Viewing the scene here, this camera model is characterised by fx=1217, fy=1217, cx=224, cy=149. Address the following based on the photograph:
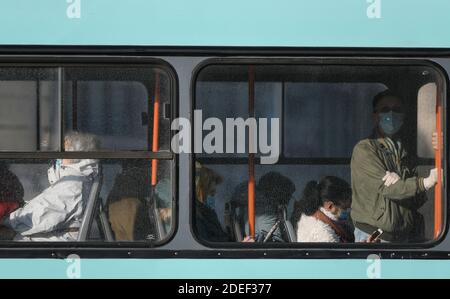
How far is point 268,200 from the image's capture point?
256 inches

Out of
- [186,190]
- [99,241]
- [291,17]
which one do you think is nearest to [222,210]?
[186,190]

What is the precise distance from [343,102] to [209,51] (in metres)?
0.77

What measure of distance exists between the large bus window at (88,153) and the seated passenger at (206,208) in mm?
145

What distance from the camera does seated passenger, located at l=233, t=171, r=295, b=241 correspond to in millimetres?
6488

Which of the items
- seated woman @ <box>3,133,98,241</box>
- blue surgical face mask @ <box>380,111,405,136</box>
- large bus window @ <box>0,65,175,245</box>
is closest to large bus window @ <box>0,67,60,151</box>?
large bus window @ <box>0,65,175,245</box>

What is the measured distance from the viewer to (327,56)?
6438 millimetres

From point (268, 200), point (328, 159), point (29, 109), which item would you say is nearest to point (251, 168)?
point (268, 200)

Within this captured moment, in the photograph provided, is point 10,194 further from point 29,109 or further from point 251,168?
point 251,168

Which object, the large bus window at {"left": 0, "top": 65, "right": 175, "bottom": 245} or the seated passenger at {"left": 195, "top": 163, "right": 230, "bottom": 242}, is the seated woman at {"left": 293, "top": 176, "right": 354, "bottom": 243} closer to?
the seated passenger at {"left": 195, "top": 163, "right": 230, "bottom": 242}

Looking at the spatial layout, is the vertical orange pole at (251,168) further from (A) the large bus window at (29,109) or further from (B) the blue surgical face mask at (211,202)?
(A) the large bus window at (29,109)

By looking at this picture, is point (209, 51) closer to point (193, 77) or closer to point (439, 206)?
point (193, 77)

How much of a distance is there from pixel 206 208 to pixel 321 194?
→ 0.62m

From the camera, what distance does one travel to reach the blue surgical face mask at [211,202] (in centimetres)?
646

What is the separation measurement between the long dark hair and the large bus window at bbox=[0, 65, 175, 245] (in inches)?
27.8
